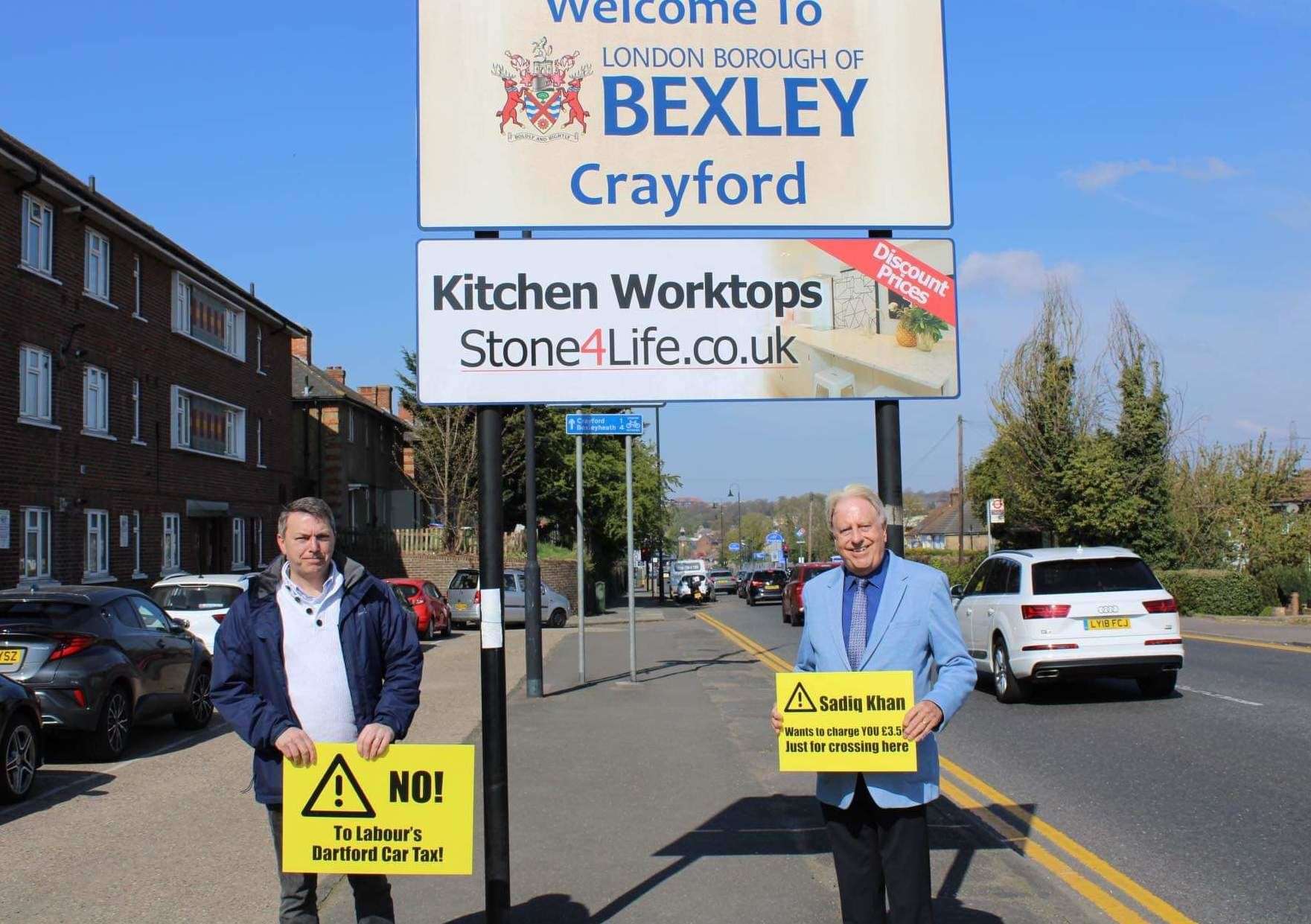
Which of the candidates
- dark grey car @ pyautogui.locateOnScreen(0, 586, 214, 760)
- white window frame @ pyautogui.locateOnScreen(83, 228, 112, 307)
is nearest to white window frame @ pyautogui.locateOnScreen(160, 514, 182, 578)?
white window frame @ pyautogui.locateOnScreen(83, 228, 112, 307)

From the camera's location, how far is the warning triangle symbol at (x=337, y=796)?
415cm

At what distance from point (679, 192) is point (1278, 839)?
5.09 m

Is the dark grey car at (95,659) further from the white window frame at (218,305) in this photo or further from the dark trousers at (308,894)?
the white window frame at (218,305)

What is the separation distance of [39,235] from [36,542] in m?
5.56

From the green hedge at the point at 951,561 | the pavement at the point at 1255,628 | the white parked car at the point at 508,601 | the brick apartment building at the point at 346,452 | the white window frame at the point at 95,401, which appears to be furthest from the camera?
the brick apartment building at the point at 346,452

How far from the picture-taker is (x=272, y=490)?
36000mm

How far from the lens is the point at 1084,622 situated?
1305 cm

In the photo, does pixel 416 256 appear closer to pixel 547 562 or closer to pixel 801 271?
pixel 801 271

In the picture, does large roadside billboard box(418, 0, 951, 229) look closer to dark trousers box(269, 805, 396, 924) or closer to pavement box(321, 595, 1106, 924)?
dark trousers box(269, 805, 396, 924)

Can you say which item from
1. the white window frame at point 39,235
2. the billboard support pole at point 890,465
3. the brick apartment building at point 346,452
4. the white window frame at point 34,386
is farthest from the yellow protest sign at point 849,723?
the brick apartment building at point 346,452

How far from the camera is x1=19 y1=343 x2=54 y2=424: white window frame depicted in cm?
2148

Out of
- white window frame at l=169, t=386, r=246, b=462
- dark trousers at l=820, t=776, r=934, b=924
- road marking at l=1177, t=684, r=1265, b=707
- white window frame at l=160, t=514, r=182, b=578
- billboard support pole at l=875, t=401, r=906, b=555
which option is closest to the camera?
dark trousers at l=820, t=776, r=934, b=924

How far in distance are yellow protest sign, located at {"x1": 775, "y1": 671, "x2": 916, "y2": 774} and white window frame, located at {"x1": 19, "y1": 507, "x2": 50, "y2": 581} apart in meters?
20.0

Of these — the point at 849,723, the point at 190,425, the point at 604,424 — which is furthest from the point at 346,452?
the point at 849,723
